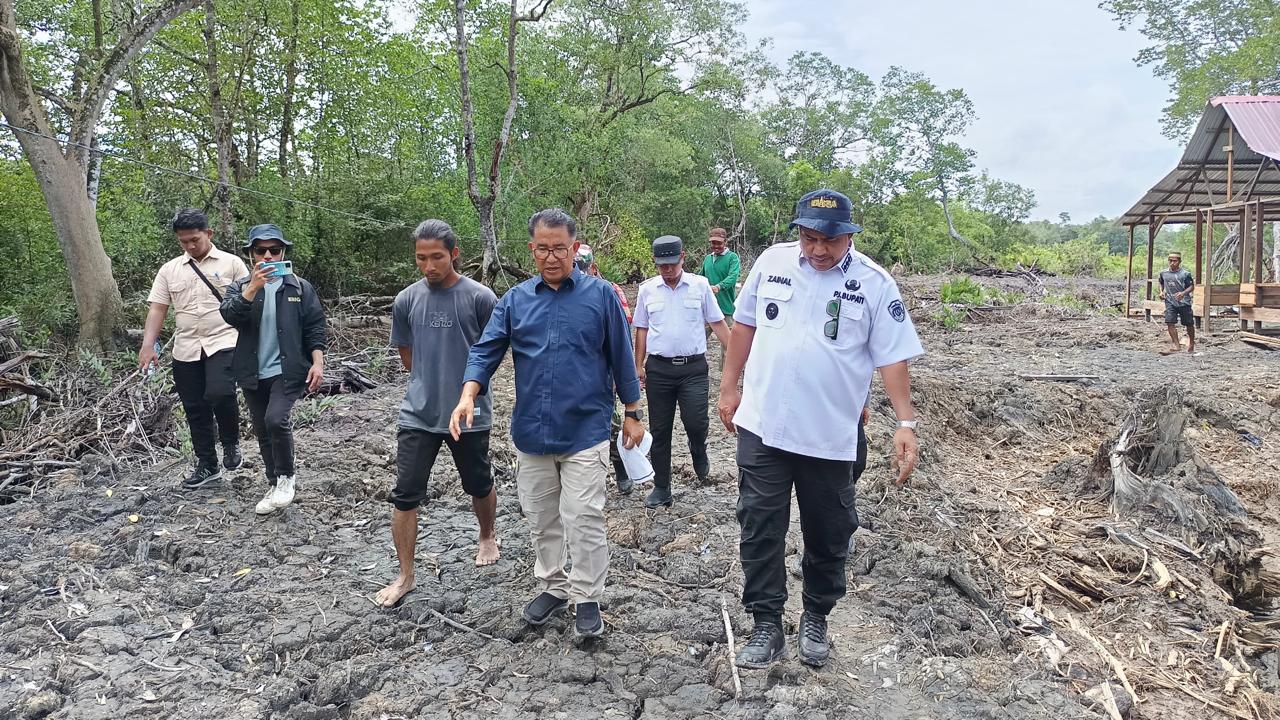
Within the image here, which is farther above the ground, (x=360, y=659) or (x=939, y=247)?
(x=939, y=247)

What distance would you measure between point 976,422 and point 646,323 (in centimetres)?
505

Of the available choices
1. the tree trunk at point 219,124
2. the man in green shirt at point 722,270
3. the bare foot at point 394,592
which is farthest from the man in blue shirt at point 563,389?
the tree trunk at point 219,124

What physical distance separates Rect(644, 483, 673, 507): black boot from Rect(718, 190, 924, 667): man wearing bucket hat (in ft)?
6.77

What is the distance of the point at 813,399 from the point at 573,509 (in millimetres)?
1093

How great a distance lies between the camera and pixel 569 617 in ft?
11.6

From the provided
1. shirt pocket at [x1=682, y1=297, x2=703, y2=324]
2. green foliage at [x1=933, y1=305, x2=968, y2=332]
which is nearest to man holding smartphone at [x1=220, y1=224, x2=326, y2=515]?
shirt pocket at [x1=682, y1=297, x2=703, y2=324]

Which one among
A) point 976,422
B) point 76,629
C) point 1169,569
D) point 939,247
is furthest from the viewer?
point 939,247

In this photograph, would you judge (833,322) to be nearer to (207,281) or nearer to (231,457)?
(207,281)

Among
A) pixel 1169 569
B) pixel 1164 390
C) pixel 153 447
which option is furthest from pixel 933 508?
pixel 153 447

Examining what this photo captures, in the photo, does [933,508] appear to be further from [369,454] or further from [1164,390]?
[369,454]

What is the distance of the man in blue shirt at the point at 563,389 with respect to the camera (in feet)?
10.7

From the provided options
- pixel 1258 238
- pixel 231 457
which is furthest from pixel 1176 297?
pixel 231 457

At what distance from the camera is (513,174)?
17641mm

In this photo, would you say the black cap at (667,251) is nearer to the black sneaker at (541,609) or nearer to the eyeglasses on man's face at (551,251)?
the eyeglasses on man's face at (551,251)
